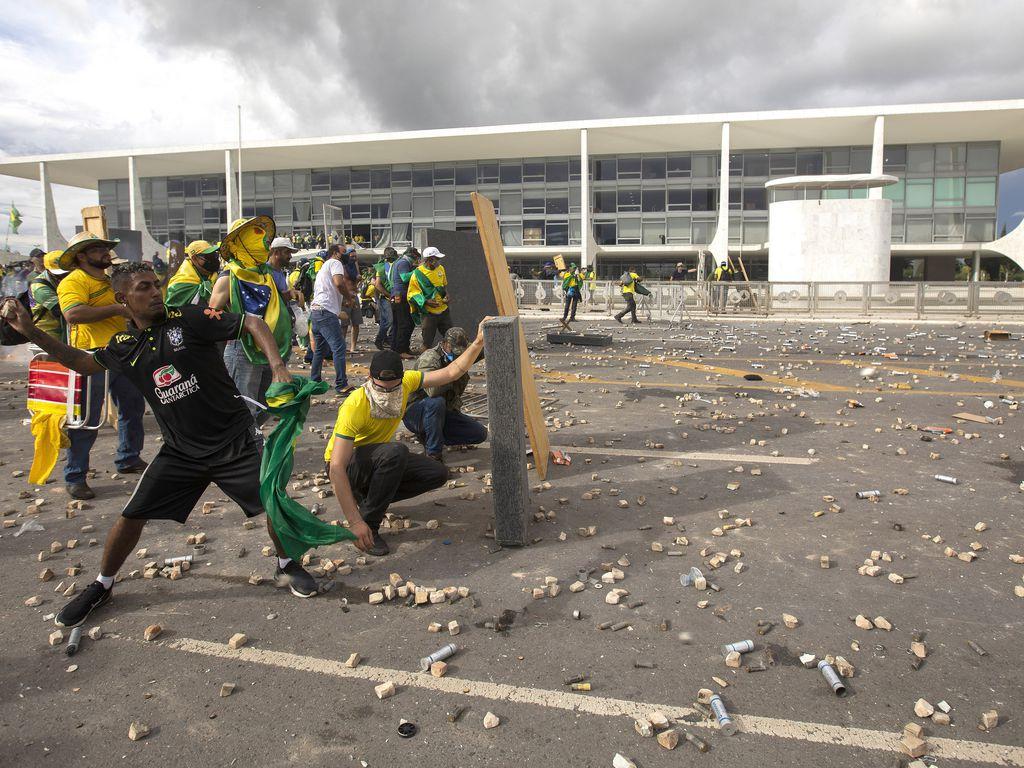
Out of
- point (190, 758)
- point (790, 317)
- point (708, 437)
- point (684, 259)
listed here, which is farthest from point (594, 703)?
point (684, 259)

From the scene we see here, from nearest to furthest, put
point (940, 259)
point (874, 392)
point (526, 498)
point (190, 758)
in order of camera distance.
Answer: point (190, 758) → point (526, 498) → point (874, 392) → point (940, 259)

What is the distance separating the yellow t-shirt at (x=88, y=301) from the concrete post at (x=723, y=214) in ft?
133

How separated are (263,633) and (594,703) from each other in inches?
65.9

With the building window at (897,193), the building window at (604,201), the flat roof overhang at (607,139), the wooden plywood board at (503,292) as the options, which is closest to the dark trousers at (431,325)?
the wooden plywood board at (503,292)

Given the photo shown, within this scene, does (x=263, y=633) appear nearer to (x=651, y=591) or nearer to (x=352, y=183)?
(x=651, y=591)

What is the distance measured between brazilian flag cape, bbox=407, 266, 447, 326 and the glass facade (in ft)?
106

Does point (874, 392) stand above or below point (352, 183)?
below

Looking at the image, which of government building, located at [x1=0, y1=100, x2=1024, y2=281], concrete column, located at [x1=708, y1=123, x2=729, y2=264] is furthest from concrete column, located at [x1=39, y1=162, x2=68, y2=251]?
concrete column, located at [x1=708, y1=123, x2=729, y2=264]

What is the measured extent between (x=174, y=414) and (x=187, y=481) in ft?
1.19

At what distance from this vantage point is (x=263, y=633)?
11.3 ft

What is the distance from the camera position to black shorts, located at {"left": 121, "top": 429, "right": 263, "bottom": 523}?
11.8ft

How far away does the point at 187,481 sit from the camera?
145 inches

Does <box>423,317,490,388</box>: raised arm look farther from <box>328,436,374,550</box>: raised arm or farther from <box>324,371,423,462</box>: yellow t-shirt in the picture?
<box>328,436,374,550</box>: raised arm

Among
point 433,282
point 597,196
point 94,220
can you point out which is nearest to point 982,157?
point 597,196
